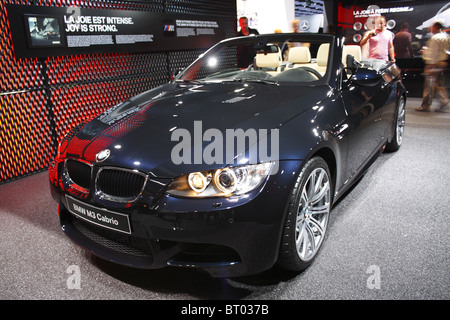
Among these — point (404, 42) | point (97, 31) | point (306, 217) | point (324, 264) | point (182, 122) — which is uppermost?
point (97, 31)

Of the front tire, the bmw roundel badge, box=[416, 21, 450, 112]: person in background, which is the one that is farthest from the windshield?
box=[416, 21, 450, 112]: person in background

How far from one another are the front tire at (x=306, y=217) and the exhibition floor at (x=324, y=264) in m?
0.12

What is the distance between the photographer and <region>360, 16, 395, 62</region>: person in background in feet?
21.2

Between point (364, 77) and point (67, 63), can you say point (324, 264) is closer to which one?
point (364, 77)

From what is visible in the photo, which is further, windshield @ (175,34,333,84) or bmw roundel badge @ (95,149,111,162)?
windshield @ (175,34,333,84)

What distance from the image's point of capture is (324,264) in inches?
81.0

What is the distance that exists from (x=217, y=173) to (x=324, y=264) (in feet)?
3.01

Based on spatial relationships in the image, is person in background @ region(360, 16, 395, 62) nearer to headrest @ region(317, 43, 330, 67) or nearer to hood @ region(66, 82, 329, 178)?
headrest @ region(317, 43, 330, 67)

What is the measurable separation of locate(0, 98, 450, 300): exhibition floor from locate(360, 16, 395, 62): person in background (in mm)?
Result: 4074

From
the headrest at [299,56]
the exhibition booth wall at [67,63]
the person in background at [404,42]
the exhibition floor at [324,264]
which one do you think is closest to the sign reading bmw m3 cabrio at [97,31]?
the exhibition booth wall at [67,63]

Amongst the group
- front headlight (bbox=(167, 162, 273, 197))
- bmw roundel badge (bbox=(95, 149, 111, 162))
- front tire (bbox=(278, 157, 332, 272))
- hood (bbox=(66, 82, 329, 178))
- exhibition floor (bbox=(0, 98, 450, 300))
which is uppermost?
hood (bbox=(66, 82, 329, 178))

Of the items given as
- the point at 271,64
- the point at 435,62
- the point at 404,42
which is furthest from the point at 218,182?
the point at 404,42

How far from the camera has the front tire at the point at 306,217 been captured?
1735mm
